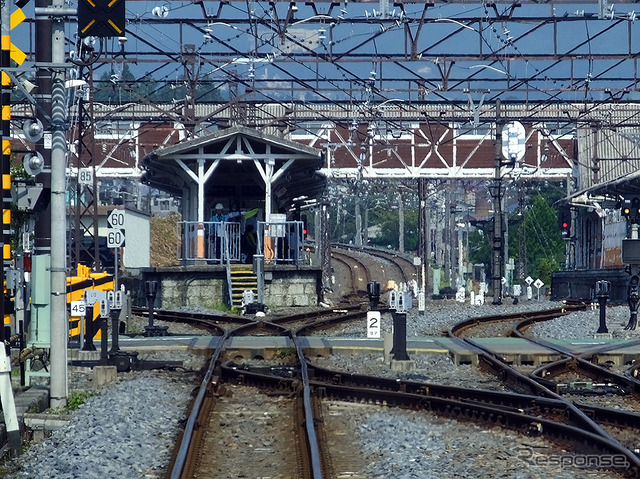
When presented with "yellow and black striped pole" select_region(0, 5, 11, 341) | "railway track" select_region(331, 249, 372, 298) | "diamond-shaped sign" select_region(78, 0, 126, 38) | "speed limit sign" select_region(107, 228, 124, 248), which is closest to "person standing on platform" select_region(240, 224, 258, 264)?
"railway track" select_region(331, 249, 372, 298)

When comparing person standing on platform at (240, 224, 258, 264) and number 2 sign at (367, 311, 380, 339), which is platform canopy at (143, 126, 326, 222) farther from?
number 2 sign at (367, 311, 380, 339)

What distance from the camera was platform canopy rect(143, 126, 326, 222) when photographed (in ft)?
112

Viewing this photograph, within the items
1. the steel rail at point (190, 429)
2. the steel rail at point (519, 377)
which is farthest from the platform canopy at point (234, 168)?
the steel rail at point (190, 429)

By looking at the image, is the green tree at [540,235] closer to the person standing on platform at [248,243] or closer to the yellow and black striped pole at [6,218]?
the person standing on platform at [248,243]

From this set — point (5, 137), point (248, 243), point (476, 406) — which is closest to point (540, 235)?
point (248, 243)

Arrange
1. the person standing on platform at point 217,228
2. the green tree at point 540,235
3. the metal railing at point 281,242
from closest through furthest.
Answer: the metal railing at point 281,242 → the person standing on platform at point 217,228 → the green tree at point 540,235

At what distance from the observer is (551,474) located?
845 centimetres

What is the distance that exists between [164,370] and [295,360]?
2.36 meters

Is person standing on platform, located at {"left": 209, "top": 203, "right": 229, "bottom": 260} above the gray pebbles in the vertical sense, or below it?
above

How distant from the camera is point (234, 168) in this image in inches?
1490

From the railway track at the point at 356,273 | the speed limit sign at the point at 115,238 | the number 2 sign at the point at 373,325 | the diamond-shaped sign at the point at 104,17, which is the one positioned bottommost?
the number 2 sign at the point at 373,325
